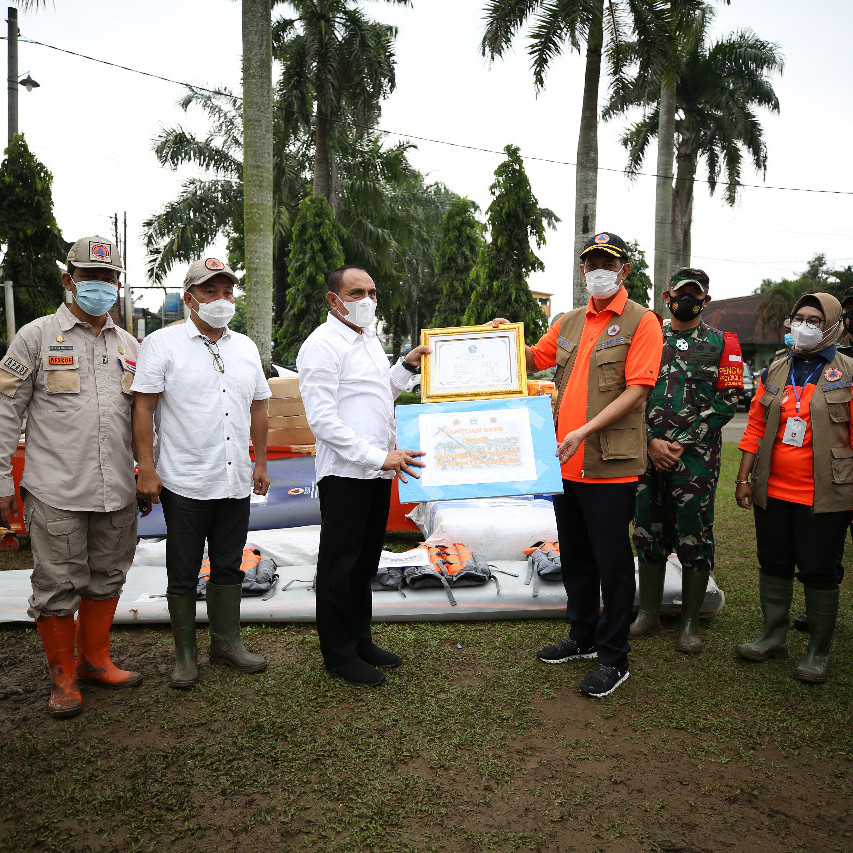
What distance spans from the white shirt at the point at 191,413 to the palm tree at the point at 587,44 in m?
9.77

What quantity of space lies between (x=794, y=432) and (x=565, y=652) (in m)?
1.71

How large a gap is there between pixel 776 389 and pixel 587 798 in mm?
2433

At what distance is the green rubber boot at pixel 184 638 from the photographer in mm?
3650

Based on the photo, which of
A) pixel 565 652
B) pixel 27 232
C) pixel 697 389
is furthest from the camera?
pixel 27 232

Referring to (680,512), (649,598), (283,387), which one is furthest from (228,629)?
(283,387)

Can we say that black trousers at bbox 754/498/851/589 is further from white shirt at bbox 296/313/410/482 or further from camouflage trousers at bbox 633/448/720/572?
white shirt at bbox 296/313/410/482

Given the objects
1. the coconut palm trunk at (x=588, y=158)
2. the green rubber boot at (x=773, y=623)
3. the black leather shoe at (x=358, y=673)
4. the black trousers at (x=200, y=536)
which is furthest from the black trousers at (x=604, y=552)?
the coconut palm trunk at (x=588, y=158)

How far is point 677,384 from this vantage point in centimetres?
413

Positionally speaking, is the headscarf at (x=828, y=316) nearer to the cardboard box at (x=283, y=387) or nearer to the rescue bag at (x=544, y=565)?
the rescue bag at (x=544, y=565)

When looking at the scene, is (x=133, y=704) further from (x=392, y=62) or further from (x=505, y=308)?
(x=392, y=62)

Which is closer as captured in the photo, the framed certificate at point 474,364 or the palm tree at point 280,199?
the framed certificate at point 474,364

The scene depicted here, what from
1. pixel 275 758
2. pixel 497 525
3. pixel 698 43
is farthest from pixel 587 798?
pixel 698 43

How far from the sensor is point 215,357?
12.0ft

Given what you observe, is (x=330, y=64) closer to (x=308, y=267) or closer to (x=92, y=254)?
(x=308, y=267)
